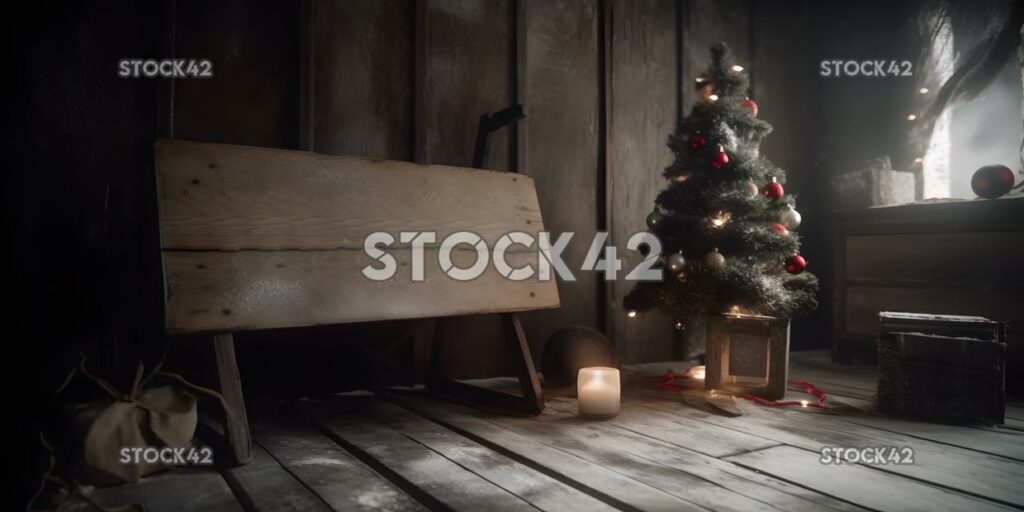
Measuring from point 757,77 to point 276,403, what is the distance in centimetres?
367

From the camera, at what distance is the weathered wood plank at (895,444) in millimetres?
1606

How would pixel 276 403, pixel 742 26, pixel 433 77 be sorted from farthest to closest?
pixel 742 26
pixel 433 77
pixel 276 403

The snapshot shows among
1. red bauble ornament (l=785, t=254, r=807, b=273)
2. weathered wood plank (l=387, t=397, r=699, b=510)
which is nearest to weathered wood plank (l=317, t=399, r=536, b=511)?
weathered wood plank (l=387, t=397, r=699, b=510)

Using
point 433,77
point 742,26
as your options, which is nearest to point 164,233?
point 433,77

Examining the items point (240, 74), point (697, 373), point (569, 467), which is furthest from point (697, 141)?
point (240, 74)

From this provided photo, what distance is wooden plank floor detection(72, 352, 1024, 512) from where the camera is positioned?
1.49 meters

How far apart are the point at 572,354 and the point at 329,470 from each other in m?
1.34

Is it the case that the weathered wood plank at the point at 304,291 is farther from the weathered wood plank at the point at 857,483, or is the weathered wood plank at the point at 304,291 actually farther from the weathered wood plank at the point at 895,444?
the weathered wood plank at the point at 857,483

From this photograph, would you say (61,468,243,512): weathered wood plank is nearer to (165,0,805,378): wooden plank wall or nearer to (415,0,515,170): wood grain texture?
(165,0,805,378): wooden plank wall

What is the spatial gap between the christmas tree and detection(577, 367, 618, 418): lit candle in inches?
32.1

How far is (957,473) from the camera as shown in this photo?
1.69 metres

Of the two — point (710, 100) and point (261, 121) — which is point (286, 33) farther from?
point (710, 100)

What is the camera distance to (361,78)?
2.85 m

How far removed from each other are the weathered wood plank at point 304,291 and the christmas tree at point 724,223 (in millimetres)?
999
